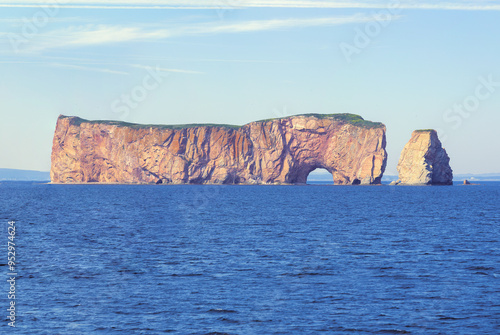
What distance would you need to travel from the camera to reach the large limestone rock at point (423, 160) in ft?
591

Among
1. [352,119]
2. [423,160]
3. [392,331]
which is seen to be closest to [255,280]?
[392,331]

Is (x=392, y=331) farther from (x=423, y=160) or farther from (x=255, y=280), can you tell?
(x=423, y=160)

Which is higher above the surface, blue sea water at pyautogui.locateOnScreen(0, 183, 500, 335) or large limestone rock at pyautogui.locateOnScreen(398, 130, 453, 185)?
large limestone rock at pyautogui.locateOnScreen(398, 130, 453, 185)

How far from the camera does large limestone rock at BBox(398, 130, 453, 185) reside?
18012 cm

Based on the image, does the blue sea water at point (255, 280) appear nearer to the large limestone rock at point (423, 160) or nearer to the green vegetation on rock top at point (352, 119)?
the large limestone rock at point (423, 160)

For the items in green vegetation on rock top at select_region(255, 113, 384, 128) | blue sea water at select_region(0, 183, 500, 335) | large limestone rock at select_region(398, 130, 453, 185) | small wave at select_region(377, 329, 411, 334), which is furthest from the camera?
green vegetation on rock top at select_region(255, 113, 384, 128)

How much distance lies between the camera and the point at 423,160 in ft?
593

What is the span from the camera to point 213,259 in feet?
125

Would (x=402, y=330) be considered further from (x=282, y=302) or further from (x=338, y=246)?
(x=338, y=246)

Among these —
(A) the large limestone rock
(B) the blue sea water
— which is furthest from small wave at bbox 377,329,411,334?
(A) the large limestone rock

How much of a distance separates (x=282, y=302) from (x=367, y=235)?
2766cm

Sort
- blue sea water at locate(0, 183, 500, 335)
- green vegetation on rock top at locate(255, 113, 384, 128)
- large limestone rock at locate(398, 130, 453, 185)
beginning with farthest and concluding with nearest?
green vegetation on rock top at locate(255, 113, 384, 128)
large limestone rock at locate(398, 130, 453, 185)
blue sea water at locate(0, 183, 500, 335)

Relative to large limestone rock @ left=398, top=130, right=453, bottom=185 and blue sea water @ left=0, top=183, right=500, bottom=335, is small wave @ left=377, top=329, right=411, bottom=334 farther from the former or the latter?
large limestone rock @ left=398, top=130, right=453, bottom=185

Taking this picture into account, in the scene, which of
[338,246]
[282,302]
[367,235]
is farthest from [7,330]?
[367,235]
